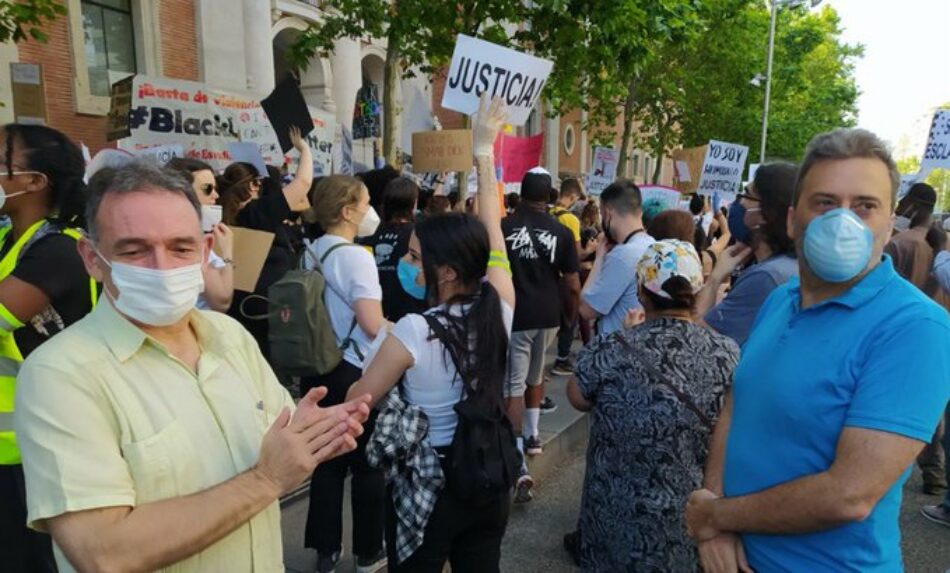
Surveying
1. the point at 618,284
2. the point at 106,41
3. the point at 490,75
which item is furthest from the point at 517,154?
the point at 106,41

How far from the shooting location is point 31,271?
1960 mm

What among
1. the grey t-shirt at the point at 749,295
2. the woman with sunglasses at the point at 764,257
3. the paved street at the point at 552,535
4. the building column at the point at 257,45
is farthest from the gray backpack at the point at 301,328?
the building column at the point at 257,45

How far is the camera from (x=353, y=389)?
89.1 inches

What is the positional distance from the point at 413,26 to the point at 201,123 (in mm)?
3221

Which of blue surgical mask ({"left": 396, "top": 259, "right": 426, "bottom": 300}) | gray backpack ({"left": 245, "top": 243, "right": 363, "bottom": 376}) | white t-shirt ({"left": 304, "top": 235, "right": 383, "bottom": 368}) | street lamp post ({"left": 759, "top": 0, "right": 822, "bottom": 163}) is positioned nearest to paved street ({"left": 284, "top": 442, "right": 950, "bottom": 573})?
gray backpack ({"left": 245, "top": 243, "right": 363, "bottom": 376})

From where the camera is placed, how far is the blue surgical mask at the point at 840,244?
143 centimetres

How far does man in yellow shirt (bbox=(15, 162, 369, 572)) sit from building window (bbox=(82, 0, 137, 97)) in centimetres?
1238

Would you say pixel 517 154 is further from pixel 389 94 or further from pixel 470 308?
pixel 470 308

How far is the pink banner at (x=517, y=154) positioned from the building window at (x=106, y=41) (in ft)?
27.2

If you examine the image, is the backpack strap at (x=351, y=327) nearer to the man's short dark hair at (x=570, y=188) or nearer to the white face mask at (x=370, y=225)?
the white face mask at (x=370, y=225)

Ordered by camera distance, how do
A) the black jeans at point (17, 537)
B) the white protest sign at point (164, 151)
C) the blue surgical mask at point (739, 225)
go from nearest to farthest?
the black jeans at point (17, 537)
the blue surgical mask at point (739, 225)
the white protest sign at point (164, 151)

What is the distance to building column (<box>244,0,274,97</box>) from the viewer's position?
13.9m

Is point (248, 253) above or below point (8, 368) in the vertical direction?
above

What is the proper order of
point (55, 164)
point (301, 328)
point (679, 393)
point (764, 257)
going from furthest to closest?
point (301, 328) → point (764, 257) → point (55, 164) → point (679, 393)
